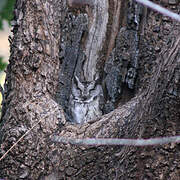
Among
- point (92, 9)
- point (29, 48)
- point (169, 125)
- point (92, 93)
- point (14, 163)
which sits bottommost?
point (14, 163)

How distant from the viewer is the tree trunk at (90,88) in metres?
1.14

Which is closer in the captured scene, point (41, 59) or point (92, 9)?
point (41, 59)

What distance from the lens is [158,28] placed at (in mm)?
1682

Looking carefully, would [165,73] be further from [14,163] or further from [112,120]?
[14,163]

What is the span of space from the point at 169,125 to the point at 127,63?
695mm

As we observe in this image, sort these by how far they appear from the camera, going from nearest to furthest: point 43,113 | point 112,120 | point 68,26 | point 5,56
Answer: point 112,120, point 43,113, point 68,26, point 5,56

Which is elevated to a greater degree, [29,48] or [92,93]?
[29,48]

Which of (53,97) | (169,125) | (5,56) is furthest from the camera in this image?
(5,56)

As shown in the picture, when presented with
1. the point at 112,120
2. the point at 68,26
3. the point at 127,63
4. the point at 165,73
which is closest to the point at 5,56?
the point at 68,26

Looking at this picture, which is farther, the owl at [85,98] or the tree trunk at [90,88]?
the owl at [85,98]

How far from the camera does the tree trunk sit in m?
1.14

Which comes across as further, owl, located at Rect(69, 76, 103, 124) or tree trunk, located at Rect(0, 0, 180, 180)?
owl, located at Rect(69, 76, 103, 124)

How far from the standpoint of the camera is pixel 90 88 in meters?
1.84

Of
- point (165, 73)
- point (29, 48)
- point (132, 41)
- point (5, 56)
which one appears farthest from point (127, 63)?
point (5, 56)
